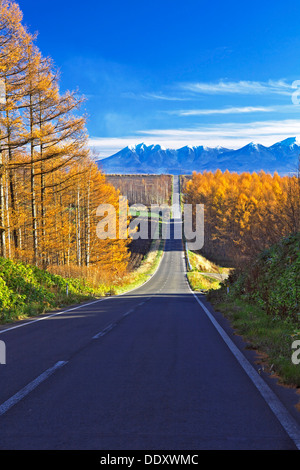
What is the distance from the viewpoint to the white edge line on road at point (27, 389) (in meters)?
4.56

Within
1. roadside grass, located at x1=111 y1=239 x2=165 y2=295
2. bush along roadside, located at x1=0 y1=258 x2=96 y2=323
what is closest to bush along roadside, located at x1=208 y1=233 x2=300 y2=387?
bush along roadside, located at x1=0 y1=258 x2=96 y2=323

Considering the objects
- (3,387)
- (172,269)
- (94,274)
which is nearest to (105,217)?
(94,274)

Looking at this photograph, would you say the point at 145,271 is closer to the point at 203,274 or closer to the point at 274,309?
the point at 203,274

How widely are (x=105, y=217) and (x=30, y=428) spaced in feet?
120

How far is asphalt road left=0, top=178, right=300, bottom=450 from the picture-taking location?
371 cm

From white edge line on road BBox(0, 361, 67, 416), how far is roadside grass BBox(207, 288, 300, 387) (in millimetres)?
3294

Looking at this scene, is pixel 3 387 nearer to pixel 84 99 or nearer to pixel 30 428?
pixel 30 428

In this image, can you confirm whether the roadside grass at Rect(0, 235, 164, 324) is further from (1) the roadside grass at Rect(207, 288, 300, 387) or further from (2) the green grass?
(2) the green grass

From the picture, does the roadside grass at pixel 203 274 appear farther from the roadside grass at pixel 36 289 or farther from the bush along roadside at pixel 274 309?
the bush along roadside at pixel 274 309

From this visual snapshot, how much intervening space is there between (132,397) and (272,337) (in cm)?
447

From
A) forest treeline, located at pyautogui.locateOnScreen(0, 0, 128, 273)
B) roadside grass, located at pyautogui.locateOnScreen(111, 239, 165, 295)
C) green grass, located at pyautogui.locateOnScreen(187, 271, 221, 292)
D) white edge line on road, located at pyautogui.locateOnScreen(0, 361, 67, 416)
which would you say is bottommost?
green grass, located at pyautogui.locateOnScreen(187, 271, 221, 292)

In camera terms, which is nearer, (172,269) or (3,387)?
(3,387)

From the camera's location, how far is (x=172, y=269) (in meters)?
60.0

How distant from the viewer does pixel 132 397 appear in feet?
16.0
